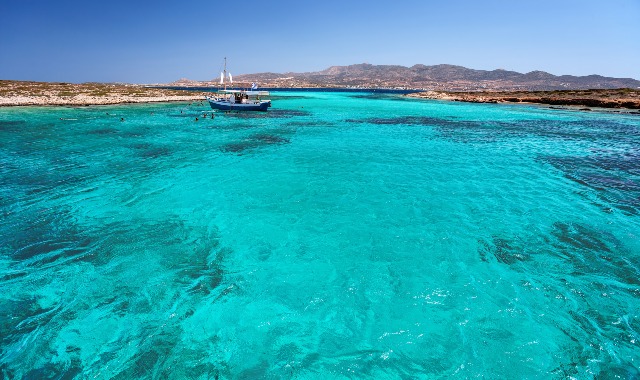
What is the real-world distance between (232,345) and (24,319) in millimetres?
5817

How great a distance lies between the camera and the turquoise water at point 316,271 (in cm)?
715

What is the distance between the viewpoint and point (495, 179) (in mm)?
20562

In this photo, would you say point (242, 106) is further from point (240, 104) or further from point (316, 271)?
point (316, 271)

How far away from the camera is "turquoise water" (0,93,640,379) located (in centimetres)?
715

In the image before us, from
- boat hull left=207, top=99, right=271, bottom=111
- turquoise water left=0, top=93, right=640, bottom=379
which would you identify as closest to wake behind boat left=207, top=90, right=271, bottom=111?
boat hull left=207, top=99, right=271, bottom=111

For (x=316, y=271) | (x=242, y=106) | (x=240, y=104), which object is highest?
(x=240, y=104)

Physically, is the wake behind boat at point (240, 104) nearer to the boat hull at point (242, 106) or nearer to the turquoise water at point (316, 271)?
the boat hull at point (242, 106)

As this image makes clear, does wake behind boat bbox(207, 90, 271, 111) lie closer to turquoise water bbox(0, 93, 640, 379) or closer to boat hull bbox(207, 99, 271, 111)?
boat hull bbox(207, 99, 271, 111)

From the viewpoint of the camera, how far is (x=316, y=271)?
10.6 meters

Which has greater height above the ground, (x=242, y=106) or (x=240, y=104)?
(x=240, y=104)

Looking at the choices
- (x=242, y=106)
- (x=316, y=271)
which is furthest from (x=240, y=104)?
(x=316, y=271)

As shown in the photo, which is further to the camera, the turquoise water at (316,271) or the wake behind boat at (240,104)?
the wake behind boat at (240,104)

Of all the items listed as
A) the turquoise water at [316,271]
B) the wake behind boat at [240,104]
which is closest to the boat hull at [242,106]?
the wake behind boat at [240,104]

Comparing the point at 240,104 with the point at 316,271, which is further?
the point at 240,104
